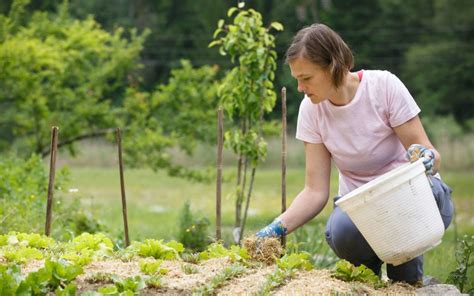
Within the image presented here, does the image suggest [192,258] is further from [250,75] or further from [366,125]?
[250,75]

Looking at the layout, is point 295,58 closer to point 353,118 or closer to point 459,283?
point 353,118

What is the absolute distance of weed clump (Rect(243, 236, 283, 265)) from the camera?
3.88 metres

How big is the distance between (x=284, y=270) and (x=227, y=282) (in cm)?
26

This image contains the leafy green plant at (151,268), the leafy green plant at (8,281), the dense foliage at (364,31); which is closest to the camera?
the leafy green plant at (8,281)

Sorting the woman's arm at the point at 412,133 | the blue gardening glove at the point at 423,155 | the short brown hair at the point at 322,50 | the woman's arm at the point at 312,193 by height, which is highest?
the short brown hair at the point at 322,50

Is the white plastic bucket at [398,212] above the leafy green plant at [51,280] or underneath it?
above

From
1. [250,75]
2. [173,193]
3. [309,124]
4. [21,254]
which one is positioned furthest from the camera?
[173,193]

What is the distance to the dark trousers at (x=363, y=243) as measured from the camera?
3940 millimetres

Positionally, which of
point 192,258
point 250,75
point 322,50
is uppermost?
point 322,50

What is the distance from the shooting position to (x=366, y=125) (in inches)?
158

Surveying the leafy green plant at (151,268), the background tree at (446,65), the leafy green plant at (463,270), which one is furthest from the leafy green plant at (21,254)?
the background tree at (446,65)

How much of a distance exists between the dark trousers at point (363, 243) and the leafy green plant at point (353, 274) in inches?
8.0

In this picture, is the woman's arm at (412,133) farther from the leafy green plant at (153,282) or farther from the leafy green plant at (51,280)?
the leafy green plant at (51,280)

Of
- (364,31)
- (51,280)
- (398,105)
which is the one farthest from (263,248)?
(364,31)
